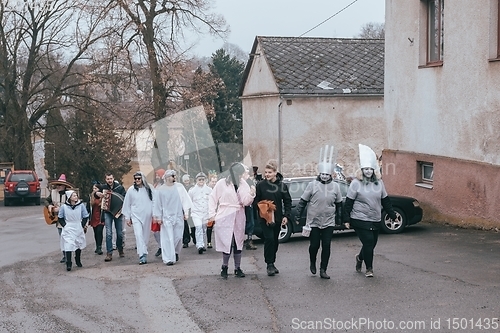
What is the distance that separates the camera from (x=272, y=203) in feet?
36.0

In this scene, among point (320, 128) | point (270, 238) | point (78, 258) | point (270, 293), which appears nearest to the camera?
point (270, 293)

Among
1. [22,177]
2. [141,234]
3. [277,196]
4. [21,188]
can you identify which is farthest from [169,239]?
[22,177]

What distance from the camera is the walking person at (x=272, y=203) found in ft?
36.0

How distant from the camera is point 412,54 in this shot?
1955cm

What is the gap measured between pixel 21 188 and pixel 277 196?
3220 cm

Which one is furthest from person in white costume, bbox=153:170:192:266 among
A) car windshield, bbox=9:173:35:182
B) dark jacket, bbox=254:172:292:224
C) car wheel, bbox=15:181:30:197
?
car windshield, bbox=9:173:35:182

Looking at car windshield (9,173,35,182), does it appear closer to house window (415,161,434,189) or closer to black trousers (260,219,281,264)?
house window (415,161,434,189)

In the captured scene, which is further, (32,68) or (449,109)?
(32,68)

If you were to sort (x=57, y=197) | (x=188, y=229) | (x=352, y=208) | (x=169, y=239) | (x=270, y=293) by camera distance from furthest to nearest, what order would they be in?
(x=188, y=229) → (x=57, y=197) → (x=169, y=239) → (x=352, y=208) → (x=270, y=293)

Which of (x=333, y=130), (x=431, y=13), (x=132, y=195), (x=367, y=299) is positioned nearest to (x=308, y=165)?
(x=333, y=130)

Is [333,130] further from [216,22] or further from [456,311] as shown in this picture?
[456,311]

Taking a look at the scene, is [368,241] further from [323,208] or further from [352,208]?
[323,208]

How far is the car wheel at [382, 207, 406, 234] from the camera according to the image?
16438 mm

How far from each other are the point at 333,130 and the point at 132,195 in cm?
1696
